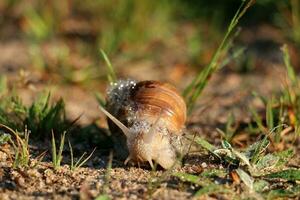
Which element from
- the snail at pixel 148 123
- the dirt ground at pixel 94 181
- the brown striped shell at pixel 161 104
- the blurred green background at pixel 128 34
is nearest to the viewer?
the dirt ground at pixel 94 181

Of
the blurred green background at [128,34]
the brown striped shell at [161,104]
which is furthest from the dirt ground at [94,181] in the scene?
the blurred green background at [128,34]

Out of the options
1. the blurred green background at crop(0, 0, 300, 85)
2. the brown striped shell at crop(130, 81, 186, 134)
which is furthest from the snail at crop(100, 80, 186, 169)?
the blurred green background at crop(0, 0, 300, 85)

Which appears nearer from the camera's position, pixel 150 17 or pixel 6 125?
pixel 6 125

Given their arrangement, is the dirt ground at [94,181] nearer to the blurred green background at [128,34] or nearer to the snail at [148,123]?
the snail at [148,123]

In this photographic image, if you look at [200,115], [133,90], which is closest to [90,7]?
[200,115]

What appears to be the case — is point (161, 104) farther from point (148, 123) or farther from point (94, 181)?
point (94, 181)

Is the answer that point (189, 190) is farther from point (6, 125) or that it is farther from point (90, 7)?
point (90, 7)
